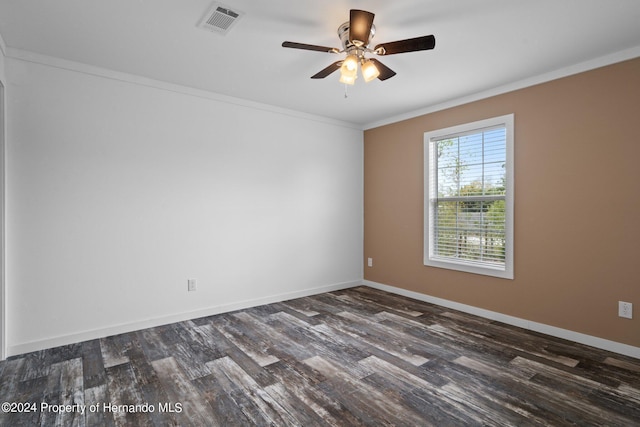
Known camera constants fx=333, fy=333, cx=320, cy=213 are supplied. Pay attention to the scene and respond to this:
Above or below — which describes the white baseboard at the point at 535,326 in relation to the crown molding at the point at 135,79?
below

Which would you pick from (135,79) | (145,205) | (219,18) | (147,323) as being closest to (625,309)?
(219,18)

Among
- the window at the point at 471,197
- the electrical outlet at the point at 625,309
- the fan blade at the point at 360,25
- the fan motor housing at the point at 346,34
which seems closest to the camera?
the fan blade at the point at 360,25

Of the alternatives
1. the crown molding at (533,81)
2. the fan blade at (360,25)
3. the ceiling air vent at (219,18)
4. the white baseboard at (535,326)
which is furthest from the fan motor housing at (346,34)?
the white baseboard at (535,326)

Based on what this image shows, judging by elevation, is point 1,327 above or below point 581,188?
below

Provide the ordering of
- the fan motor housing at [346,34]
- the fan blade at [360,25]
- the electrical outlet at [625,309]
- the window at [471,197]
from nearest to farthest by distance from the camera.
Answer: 1. the fan blade at [360,25]
2. the fan motor housing at [346,34]
3. the electrical outlet at [625,309]
4. the window at [471,197]

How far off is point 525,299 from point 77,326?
14.6ft

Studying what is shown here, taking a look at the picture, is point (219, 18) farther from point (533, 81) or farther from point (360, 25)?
point (533, 81)

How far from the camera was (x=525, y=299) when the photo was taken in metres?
3.51

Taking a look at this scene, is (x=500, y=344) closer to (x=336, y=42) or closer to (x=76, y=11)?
(x=336, y=42)

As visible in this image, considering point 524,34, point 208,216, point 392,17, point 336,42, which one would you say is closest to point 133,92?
point 208,216

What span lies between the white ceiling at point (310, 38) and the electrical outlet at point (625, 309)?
2105mm

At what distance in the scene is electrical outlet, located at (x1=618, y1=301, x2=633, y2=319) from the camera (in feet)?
9.32

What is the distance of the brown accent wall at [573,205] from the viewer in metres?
2.87

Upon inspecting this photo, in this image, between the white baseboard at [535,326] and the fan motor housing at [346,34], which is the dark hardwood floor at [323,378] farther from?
the fan motor housing at [346,34]
